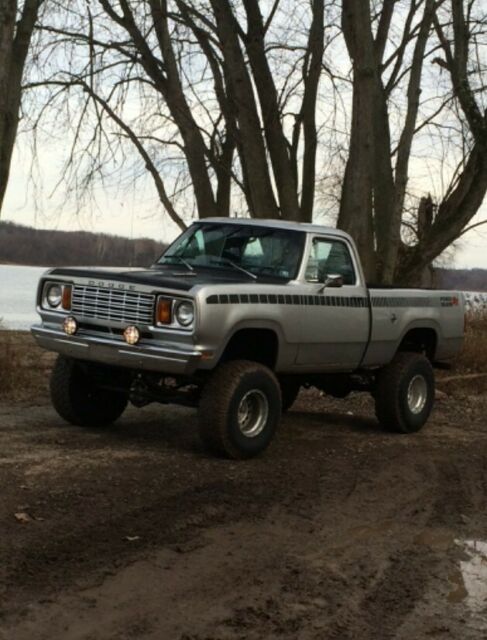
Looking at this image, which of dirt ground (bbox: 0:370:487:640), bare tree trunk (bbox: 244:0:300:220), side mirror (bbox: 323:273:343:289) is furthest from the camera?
bare tree trunk (bbox: 244:0:300:220)

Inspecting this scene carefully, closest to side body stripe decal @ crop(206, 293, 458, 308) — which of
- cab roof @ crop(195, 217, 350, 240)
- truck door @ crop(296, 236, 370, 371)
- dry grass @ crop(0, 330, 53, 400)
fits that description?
truck door @ crop(296, 236, 370, 371)

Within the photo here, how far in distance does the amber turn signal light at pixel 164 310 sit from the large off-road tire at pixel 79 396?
139 cm

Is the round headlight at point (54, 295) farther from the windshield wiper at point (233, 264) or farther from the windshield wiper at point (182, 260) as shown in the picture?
the windshield wiper at point (233, 264)

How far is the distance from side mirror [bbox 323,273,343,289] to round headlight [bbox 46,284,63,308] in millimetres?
2396

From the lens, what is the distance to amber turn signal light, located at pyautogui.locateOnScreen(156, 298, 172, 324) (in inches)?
343

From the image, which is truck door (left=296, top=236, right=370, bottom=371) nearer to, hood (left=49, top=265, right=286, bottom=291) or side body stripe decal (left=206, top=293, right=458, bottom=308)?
side body stripe decal (left=206, top=293, right=458, bottom=308)

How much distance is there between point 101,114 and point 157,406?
8.65 meters

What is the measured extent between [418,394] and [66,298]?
4143 millimetres

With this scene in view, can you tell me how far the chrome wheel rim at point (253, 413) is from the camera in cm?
911

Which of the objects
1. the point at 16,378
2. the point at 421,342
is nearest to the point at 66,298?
the point at 16,378

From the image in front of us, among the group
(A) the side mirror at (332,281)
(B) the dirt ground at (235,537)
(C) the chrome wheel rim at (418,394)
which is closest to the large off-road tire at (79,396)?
(B) the dirt ground at (235,537)

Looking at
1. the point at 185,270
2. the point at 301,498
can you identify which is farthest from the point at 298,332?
the point at 301,498

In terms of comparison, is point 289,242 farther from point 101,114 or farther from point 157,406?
point 101,114

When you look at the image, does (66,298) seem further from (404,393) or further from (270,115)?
(270,115)
